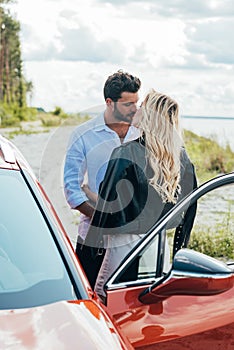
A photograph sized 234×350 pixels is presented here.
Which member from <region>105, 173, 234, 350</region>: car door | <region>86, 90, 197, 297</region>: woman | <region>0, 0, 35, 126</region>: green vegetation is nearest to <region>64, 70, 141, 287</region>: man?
<region>86, 90, 197, 297</region>: woman

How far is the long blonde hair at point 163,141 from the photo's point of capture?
13.3ft

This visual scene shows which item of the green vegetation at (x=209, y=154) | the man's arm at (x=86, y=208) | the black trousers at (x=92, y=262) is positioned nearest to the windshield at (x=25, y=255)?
the black trousers at (x=92, y=262)

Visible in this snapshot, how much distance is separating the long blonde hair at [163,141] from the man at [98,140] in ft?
2.24

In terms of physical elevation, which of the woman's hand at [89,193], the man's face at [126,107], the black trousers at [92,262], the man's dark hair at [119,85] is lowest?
the black trousers at [92,262]

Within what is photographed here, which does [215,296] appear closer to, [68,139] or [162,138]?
[162,138]

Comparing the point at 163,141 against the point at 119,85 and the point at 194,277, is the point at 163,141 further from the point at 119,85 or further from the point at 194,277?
the point at 194,277

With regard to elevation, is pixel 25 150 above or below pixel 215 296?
below

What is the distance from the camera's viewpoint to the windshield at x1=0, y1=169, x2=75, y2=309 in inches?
112

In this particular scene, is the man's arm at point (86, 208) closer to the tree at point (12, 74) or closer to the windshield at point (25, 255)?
the windshield at point (25, 255)

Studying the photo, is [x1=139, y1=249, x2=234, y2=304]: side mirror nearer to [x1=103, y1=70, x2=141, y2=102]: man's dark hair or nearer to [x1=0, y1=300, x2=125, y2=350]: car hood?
[x1=0, y1=300, x2=125, y2=350]: car hood

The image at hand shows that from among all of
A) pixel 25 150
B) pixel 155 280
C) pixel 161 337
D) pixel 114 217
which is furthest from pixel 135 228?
pixel 25 150

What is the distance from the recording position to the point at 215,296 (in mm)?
3514

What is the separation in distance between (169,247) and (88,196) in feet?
4.68

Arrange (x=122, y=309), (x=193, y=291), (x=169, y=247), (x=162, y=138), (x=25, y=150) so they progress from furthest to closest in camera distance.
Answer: (x=25, y=150)
(x=162, y=138)
(x=169, y=247)
(x=122, y=309)
(x=193, y=291)
